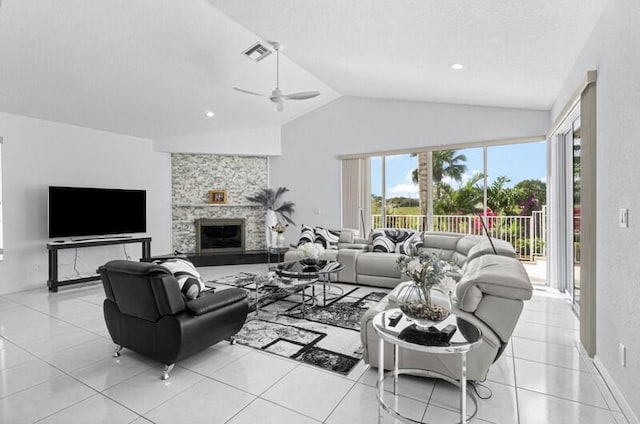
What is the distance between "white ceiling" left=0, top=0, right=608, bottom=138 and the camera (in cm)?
288

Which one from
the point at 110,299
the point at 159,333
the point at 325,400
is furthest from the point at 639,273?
the point at 110,299

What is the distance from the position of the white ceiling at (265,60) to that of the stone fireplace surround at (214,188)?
1588 millimetres

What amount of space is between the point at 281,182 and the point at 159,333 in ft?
18.8

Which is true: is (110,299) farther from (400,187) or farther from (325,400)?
(400,187)

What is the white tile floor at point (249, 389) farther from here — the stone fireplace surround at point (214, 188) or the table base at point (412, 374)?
the stone fireplace surround at point (214, 188)

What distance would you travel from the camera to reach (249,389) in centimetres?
235

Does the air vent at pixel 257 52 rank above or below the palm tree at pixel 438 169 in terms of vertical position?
above

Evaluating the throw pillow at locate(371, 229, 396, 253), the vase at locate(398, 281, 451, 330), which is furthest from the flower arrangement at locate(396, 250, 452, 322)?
the throw pillow at locate(371, 229, 396, 253)

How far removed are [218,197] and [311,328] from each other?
194 inches

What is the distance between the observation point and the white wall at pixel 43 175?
4992mm

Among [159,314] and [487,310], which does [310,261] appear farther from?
[487,310]

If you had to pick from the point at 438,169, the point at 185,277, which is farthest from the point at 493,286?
the point at 438,169

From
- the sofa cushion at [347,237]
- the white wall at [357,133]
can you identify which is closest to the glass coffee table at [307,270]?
the sofa cushion at [347,237]

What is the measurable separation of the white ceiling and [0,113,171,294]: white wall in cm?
29
